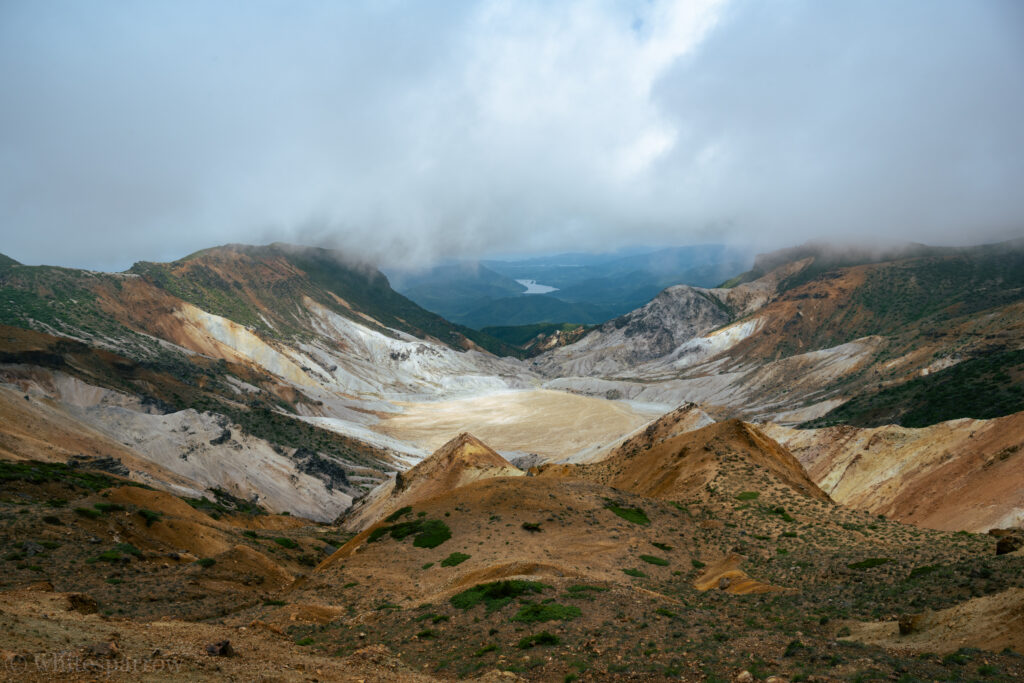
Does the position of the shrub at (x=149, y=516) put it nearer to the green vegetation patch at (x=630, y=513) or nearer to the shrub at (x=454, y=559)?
the shrub at (x=454, y=559)

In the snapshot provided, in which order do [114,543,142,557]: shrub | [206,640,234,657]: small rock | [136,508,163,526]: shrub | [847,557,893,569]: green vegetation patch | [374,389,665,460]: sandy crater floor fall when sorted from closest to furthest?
[206,640,234,657]: small rock, [847,557,893,569]: green vegetation patch, [114,543,142,557]: shrub, [136,508,163,526]: shrub, [374,389,665,460]: sandy crater floor

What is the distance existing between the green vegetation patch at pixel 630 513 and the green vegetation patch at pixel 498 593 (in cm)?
1265

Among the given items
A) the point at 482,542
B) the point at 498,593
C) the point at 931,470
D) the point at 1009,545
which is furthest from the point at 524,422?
the point at 1009,545

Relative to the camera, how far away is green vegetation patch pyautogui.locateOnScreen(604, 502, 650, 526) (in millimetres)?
30969

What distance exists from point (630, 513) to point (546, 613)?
1604 centimetres

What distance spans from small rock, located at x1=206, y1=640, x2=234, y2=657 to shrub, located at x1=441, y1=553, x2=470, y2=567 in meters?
12.8

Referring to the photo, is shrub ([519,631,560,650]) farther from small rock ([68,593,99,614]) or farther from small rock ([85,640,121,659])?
small rock ([68,593,99,614])

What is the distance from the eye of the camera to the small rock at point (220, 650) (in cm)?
A: 1331

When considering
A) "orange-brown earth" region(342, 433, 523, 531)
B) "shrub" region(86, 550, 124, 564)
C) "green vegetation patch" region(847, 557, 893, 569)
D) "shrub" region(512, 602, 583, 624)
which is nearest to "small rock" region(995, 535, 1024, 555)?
"green vegetation patch" region(847, 557, 893, 569)

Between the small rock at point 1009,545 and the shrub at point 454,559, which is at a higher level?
the small rock at point 1009,545

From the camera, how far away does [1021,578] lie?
1575 centimetres

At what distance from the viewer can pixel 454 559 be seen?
26188 millimetres

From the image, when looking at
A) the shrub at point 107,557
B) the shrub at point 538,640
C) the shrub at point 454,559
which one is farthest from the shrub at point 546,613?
the shrub at point 107,557

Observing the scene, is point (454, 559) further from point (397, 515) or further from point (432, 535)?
point (397, 515)
